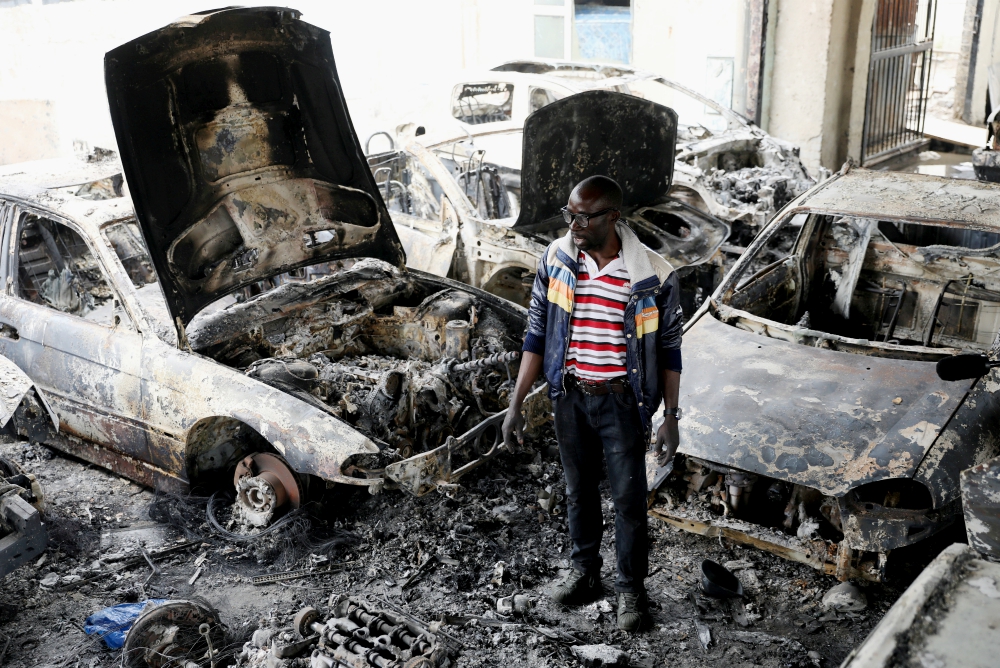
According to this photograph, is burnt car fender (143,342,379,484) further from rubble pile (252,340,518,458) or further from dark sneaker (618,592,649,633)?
dark sneaker (618,592,649,633)

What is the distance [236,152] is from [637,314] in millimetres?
2630

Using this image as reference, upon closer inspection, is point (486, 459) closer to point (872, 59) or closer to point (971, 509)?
point (971, 509)

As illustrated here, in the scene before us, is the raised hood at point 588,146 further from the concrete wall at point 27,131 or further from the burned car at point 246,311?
the concrete wall at point 27,131

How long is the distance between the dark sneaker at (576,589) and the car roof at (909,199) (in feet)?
8.38

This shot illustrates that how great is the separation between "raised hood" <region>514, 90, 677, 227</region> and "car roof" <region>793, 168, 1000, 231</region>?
1.55 metres

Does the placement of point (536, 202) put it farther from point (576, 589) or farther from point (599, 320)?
point (576, 589)

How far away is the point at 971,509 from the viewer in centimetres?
261

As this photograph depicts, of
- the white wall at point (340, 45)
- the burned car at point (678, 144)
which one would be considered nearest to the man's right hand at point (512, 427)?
the burned car at point (678, 144)

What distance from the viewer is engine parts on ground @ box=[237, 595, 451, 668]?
3523 mm

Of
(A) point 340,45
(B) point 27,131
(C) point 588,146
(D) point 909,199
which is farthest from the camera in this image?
(A) point 340,45

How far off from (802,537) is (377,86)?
12424 mm

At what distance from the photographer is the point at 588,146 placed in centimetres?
613

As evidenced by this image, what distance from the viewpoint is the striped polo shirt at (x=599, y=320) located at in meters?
3.53

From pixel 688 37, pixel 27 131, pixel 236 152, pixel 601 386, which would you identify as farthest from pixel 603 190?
pixel 27 131
